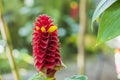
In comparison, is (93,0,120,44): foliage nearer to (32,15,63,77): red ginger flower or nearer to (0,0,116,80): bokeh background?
(32,15,63,77): red ginger flower

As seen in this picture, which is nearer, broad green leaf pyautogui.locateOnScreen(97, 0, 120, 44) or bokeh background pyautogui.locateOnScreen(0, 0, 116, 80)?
broad green leaf pyautogui.locateOnScreen(97, 0, 120, 44)

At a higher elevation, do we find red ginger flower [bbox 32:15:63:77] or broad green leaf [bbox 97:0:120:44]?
Answer: broad green leaf [bbox 97:0:120:44]

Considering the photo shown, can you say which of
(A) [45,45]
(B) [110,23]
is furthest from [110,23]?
(A) [45,45]

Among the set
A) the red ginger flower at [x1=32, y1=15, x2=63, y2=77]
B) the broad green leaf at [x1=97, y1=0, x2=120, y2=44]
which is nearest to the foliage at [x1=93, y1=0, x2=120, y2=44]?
the broad green leaf at [x1=97, y1=0, x2=120, y2=44]

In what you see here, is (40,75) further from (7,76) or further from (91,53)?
(91,53)

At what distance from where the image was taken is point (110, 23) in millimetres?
966

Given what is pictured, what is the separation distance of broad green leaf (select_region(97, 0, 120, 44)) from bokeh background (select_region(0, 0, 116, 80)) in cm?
188

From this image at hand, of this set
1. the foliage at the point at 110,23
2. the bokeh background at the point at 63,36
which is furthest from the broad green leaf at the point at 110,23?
the bokeh background at the point at 63,36

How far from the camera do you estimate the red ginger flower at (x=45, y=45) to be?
916 millimetres

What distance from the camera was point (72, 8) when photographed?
10.9 ft

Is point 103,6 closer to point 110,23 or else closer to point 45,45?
point 110,23

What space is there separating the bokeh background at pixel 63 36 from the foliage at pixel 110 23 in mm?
1876

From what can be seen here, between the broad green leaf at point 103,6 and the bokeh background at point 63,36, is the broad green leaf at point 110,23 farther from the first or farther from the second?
the bokeh background at point 63,36

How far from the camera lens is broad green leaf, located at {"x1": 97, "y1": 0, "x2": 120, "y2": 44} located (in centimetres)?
96
